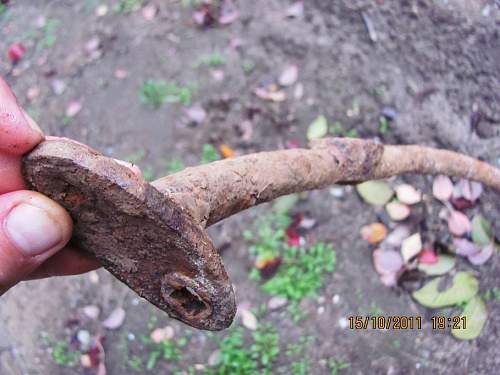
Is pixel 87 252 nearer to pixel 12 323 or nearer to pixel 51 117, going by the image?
pixel 12 323

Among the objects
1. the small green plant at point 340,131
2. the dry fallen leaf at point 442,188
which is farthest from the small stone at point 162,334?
the dry fallen leaf at point 442,188

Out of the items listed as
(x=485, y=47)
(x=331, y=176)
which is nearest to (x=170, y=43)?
(x=485, y=47)

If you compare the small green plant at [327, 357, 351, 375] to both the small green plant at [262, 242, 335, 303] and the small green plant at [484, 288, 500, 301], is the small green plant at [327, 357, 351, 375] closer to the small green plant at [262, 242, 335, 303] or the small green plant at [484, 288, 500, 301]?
the small green plant at [262, 242, 335, 303]

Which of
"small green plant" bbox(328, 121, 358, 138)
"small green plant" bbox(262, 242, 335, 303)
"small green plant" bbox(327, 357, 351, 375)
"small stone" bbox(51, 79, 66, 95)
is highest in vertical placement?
"small green plant" bbox(328, 121, 358, 138)

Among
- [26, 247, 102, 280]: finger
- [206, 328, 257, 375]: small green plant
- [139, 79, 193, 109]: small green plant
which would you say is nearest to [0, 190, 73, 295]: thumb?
[26, 247, 102, 280]: finger

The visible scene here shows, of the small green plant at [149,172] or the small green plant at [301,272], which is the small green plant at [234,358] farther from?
the small green plant at [149,172]
